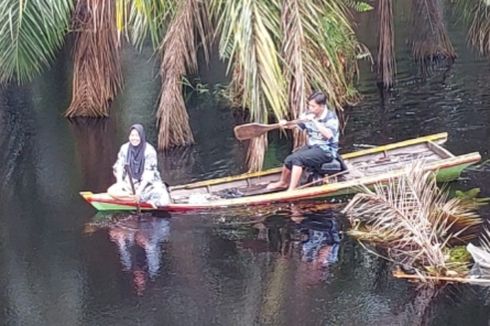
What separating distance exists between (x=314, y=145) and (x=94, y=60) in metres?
5.28

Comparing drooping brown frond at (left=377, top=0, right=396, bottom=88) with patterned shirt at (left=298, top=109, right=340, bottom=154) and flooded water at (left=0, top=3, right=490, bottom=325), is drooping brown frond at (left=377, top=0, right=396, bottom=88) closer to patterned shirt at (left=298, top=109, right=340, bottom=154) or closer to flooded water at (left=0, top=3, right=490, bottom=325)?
flooded water at (left=0, top=3, right=490, bottom=325)

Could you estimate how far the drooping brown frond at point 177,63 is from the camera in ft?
38.1

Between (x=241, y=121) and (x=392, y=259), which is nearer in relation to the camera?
(x=392, y=259)

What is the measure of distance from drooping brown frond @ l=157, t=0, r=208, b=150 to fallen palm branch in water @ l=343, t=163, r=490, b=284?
3.85 m

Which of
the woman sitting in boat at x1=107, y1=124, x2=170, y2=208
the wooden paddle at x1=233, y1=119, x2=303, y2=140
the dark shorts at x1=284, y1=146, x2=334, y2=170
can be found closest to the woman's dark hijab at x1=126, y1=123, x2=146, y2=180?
the woman sitting in boat at x1=107, y1=124, x2=170, y2=208

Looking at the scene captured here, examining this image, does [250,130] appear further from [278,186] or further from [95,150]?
[95,150]

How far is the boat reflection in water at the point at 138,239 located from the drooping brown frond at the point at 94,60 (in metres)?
3.90

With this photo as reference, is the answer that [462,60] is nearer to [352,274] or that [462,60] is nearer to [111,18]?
[111,18]

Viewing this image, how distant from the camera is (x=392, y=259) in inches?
325

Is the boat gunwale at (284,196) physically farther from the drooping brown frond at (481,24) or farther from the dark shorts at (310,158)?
the drooping brown frond at (481,24)

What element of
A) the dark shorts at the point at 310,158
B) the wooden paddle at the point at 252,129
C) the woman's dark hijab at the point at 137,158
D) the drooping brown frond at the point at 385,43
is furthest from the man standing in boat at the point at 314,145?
the drooping brown frond at the point at 385,43

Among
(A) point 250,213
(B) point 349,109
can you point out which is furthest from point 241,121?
(A) point 250,213

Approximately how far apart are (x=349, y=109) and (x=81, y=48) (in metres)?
4.56

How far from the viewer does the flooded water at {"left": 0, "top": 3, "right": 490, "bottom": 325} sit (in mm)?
7355
